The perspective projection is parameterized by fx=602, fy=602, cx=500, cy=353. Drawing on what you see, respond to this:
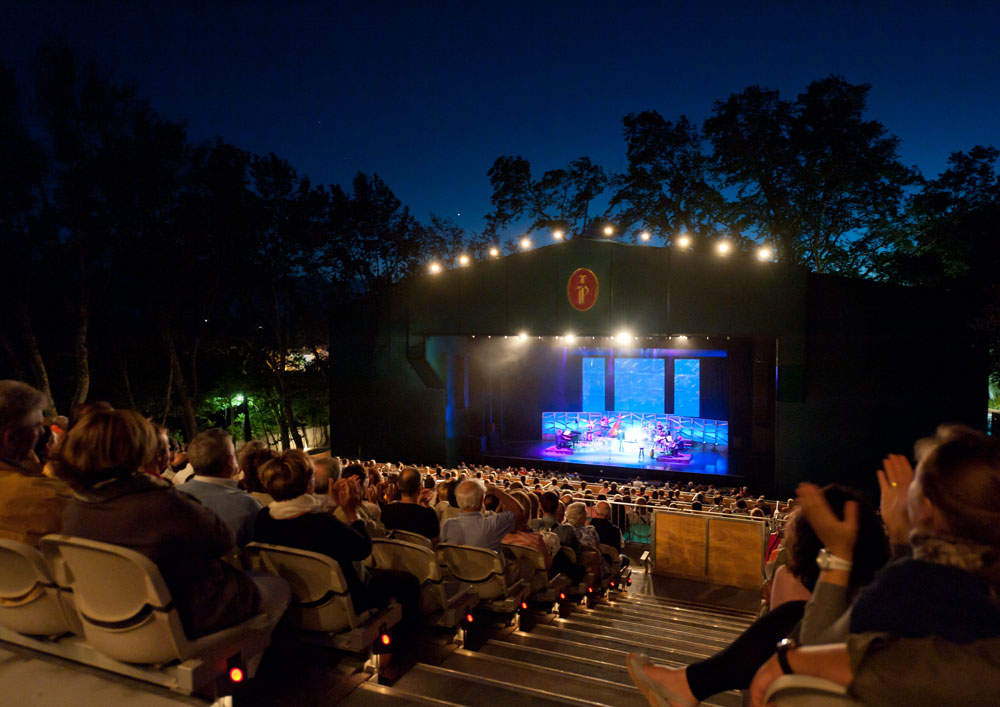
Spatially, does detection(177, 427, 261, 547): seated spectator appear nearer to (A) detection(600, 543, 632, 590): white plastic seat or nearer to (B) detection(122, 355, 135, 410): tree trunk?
(A) detection(600, 543, 632, 590): white plastic seat

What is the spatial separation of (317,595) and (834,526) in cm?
188

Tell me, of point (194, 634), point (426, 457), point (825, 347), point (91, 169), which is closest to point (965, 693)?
point (194, 634)

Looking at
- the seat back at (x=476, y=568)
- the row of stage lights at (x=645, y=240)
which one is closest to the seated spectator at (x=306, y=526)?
the seat back at (x=476, y=568)

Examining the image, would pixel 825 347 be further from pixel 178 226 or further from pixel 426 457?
pixel 178 226

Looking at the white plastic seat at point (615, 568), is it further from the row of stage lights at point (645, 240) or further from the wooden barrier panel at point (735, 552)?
the row of stage lights at point (645, 240)

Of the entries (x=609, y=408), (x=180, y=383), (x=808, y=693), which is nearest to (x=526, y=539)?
(x=808, y=693)

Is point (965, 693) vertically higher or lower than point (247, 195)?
lower

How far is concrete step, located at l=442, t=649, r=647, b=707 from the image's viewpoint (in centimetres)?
252

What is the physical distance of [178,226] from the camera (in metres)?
19.1

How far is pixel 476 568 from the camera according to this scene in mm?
3389

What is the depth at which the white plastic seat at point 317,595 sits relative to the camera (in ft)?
7.74

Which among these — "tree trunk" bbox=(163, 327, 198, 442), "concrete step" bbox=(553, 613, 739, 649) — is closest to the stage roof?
"tree trunk" bbox=(163, 327, 198, 442)

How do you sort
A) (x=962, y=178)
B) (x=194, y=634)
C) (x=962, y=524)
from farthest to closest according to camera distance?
(x=962, y=178), (x=194, y=634), (x=962, y=524)

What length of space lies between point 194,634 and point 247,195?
72.1 feet
